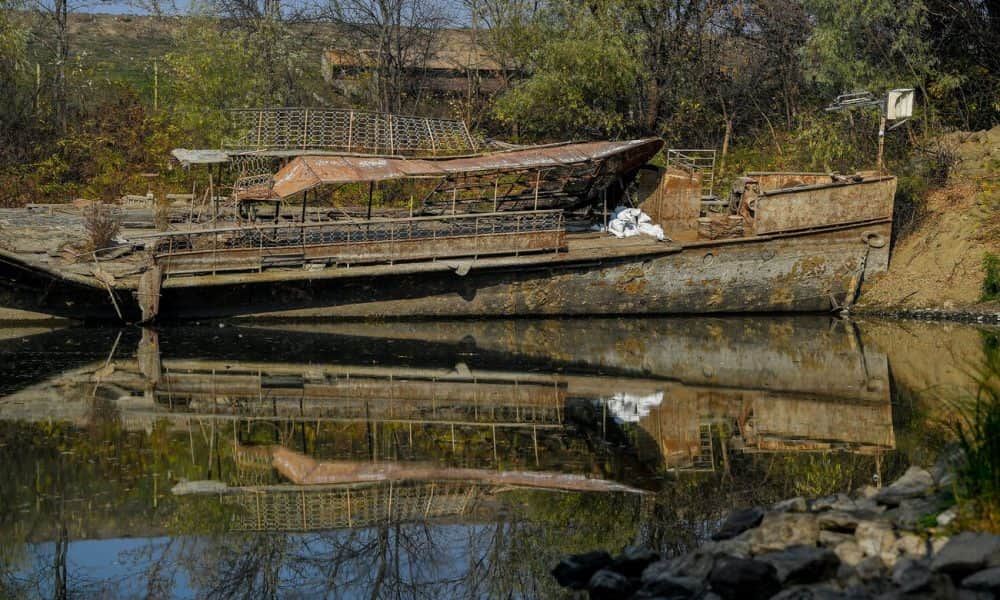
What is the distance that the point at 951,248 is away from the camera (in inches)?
908

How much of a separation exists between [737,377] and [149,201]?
49.2ft

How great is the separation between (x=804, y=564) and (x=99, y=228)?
17.1 meters

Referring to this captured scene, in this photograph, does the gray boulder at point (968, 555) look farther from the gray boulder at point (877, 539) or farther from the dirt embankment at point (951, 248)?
the dirt embankment at point (951, 248)

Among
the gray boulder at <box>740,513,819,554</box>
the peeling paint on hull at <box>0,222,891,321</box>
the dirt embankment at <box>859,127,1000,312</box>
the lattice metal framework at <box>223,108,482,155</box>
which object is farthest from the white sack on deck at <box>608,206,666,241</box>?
the gray boulder at <box>740,513,819,554</box>

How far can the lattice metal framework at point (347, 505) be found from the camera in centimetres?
1050

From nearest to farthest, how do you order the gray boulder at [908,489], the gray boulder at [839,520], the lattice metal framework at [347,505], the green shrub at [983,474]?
the green shrub at [983,474] → the gray boulder at [839,520] → the gray boulder at [908,489] → the lattice metal framework at [347,505]

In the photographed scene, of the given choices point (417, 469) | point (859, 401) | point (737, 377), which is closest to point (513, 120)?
point (737, 377)

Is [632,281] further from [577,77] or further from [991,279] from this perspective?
[577,77]

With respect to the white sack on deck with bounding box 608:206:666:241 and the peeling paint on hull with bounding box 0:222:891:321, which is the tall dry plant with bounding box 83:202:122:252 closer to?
the peeling paint on hull with bounding box 0:222:891:321

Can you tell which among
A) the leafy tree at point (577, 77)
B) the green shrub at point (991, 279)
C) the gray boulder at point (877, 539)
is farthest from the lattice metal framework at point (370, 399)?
the leafy tree at point (577, 77)

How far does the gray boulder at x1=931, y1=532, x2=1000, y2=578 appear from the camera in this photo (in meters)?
7.22

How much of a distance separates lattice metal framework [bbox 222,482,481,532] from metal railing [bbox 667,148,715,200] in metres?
12.9

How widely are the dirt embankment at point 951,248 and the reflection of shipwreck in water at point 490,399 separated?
211 centimetres

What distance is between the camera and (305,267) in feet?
69.7
